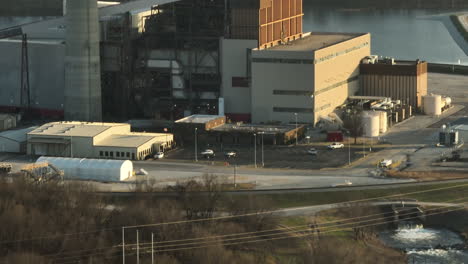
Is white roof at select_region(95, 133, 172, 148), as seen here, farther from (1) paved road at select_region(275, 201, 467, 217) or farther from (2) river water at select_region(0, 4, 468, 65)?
(2) river water at select_region(0, 4, 468, 65)

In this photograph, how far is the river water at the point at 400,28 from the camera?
9575 cm

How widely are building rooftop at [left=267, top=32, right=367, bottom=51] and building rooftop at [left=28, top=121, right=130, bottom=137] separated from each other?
9.22m

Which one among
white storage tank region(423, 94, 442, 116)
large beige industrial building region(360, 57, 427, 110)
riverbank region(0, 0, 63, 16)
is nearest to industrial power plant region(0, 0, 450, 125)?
large beige industrial building region(360, 57, 427, 110)

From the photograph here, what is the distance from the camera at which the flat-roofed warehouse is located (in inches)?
2152

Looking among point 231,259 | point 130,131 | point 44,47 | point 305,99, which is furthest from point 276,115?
point 231,259

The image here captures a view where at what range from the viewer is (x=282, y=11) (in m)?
65.9

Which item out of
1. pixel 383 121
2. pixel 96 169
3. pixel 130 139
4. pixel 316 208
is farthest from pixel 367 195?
pixel 383 121

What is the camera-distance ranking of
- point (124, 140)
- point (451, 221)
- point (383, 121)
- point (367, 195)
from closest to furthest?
point (451, 221) < point (367, 195) < point (124, 140) < point (383, 121)

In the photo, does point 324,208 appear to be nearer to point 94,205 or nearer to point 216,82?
point 94,205

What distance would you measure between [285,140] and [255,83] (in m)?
4.86

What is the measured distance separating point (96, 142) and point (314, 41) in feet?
49.7

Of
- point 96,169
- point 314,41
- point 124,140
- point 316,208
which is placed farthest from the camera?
point 314,41

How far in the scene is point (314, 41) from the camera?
66812 mm

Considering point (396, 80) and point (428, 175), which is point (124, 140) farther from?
point (396, 80)
